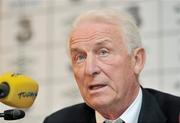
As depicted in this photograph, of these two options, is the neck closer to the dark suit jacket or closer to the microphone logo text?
the dark suit jacket

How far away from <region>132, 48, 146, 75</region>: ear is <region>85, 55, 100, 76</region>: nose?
172 millimetres

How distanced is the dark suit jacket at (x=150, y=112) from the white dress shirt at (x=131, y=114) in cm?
2

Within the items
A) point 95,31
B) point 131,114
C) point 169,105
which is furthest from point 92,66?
point 169,105

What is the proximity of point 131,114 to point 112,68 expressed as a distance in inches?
8.0

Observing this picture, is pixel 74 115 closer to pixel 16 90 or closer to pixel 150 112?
pixel 150 112

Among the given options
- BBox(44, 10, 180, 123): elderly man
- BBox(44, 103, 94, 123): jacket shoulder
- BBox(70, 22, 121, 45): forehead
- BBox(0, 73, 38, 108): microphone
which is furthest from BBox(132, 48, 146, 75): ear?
BBox(0, 73, 38, 108): microphone

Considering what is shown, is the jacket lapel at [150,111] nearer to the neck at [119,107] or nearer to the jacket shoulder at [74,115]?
the neck at [119,107]

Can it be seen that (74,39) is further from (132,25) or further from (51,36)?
(51,36)

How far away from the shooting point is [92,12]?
5.48 feet

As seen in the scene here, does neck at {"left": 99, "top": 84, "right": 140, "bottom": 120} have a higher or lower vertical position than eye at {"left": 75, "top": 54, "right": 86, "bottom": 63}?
lower

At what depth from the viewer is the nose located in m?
1.57

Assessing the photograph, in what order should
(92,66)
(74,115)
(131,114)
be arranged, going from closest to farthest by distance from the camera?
(92,66)
(131,114)
(74,115)

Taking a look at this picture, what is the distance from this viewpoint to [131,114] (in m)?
1.68

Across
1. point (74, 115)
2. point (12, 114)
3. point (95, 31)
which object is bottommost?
point (74, 115)
